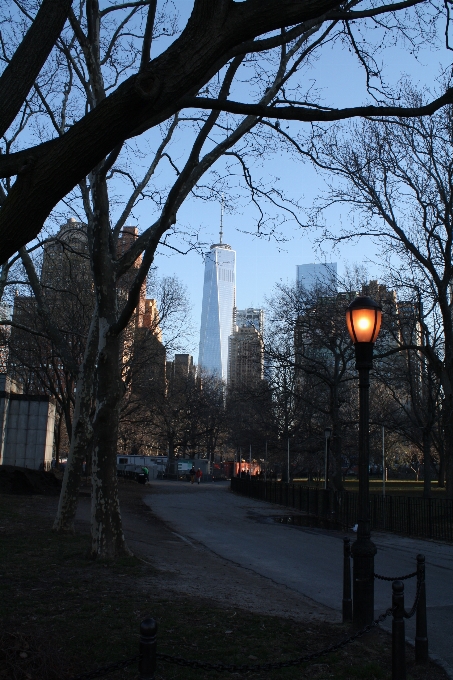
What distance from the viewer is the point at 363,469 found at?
6961mm

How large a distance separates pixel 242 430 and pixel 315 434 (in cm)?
2227

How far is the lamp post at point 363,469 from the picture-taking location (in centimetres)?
662

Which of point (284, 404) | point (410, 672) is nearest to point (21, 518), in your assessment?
point (410, 672)

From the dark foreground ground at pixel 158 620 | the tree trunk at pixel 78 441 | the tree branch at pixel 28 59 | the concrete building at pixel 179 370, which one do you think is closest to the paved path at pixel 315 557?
the dark foreground ground at pixel 158 620

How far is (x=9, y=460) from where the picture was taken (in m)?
38.4

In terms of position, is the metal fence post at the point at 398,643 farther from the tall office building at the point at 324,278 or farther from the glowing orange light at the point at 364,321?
the tall office building at the point at 324,278

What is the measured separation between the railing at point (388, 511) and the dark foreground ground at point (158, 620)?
979cm

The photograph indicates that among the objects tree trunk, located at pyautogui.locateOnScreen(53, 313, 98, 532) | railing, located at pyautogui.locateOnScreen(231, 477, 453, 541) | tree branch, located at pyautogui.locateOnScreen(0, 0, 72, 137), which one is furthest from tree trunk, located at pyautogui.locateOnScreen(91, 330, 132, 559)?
railing, located at pyautogui.locateOnScreen(231, 477, 453, 541)

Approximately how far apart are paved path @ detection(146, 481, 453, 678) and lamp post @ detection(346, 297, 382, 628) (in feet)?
2.84

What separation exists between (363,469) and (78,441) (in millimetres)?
8762

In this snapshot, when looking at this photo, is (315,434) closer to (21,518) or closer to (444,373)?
(444,373)

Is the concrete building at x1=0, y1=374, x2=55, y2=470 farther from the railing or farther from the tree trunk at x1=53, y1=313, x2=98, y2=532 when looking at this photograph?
the tree trunk at x1=53, y1=313, x2=98, y2=532

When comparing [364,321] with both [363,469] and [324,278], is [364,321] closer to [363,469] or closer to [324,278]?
[363,469]

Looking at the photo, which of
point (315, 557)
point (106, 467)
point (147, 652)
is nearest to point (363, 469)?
point (147, 652)
